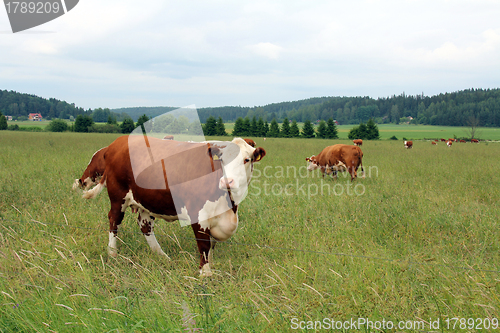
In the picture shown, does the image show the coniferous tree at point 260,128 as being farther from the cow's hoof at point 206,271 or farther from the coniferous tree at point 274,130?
the cow's hoof at point 206,271

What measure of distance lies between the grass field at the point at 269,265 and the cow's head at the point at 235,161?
64 cm

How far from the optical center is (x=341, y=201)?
6.92m

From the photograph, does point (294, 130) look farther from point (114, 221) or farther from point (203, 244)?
point (203, 244)

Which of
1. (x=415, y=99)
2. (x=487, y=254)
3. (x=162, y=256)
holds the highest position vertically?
(x=415, y=99)

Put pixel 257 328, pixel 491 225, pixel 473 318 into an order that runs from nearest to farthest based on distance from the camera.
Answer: pixel 257 328 < pixel 473 318 < pixel 491 225

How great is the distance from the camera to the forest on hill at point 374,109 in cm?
9088

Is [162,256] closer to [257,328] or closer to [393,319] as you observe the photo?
[257,328]

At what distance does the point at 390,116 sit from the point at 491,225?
136275mm

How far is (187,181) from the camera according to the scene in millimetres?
3570

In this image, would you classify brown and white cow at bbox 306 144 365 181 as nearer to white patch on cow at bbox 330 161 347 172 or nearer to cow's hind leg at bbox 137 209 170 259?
white patch on cow at bbox 330 161 347 172

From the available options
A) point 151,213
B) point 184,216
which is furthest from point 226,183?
point 151,213

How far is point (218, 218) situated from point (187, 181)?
59cm

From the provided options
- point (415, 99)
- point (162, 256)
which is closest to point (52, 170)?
point (162, 256)

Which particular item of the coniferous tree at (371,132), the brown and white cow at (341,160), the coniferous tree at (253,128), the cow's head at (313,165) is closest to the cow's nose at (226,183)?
the brown and white cow at (341,160)
